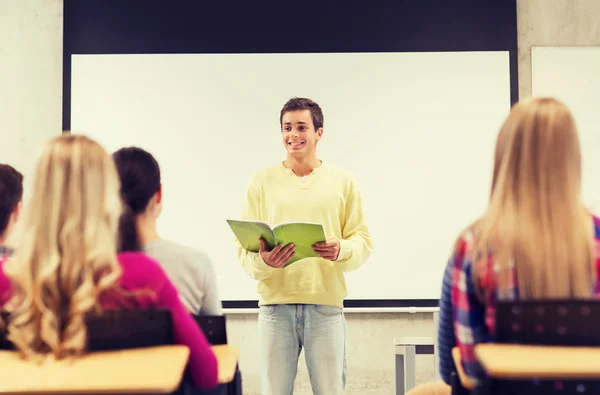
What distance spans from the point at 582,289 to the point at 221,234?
289 centimetres

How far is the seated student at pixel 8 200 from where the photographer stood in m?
2.08

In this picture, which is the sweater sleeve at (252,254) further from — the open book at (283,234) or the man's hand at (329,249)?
the man's hand at (329,249)

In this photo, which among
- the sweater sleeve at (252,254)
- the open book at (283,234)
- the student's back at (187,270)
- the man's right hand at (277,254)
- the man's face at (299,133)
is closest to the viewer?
the student's back at (187,270)

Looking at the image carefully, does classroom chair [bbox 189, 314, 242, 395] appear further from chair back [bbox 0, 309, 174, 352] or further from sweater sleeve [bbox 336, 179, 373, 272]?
sweater sleeve [bbox 336, 179, 373, 272]

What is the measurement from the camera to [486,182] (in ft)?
13.3

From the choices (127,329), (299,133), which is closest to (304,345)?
(299,133)

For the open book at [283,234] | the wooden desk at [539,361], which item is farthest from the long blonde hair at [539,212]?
the open book at [283,234]

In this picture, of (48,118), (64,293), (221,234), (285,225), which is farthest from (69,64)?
(64,293)

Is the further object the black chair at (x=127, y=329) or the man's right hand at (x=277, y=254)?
the man's right hand at (x=277, y=254)

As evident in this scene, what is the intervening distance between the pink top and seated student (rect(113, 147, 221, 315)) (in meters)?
0.24

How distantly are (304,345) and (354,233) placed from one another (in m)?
0.55

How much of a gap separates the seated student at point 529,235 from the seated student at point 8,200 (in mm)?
1429

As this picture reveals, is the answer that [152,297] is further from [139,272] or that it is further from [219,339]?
[219,339]

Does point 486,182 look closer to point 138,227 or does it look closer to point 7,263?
point 138,227
